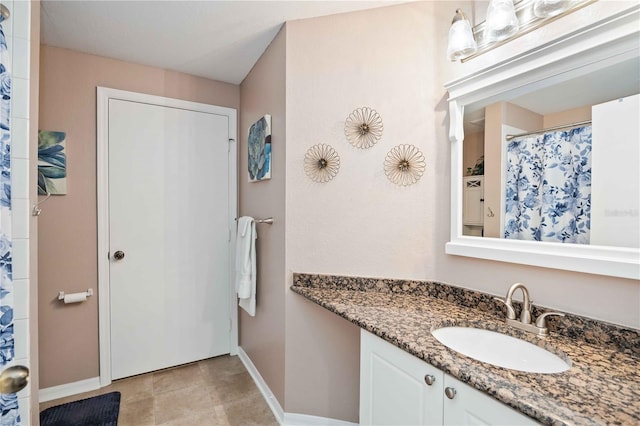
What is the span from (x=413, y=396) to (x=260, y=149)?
1.72 m

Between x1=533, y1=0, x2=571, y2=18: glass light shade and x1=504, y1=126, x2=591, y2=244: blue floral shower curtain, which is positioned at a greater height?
x1=533, y1=0, x2=571, y2=18: glass light shade

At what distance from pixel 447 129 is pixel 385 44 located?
58 centimetres

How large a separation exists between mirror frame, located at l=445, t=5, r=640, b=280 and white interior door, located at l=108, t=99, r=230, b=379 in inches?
74.3

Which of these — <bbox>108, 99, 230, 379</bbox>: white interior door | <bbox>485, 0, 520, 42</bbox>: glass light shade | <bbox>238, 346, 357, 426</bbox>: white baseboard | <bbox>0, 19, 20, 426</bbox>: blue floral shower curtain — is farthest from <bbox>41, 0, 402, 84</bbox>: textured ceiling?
<bbox>238, 346, 357, 426</bbox>: white baseboard

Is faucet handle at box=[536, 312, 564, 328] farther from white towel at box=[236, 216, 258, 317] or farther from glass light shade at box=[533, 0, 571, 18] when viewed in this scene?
white towel at box=[236, 216, 258, 317]

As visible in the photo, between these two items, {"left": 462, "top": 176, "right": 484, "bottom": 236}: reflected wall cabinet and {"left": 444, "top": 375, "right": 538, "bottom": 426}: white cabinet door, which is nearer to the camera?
{"left": 444, "top": 375, "right": 538, "bottom": 426}: white cabinet door

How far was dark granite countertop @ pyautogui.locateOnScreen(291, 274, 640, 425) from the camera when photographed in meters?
0.69

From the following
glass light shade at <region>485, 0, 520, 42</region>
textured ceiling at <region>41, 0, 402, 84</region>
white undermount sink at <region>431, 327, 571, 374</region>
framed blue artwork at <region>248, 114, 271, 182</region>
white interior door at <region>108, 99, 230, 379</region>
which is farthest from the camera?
white interior door at <region>108, 99, 230, 379</region>

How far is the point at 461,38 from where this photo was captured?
131cm

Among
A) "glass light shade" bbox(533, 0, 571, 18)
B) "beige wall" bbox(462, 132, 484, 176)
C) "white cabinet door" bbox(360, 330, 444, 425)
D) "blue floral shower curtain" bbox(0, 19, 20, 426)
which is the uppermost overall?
"glass light shade" bbox(533, 0, 571, 18)

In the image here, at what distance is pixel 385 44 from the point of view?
64.2 inches

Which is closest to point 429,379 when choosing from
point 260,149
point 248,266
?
point 248,266

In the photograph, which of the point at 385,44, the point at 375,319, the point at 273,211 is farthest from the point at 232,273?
the point at 385,44

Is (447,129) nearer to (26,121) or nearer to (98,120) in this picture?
(26,121)
